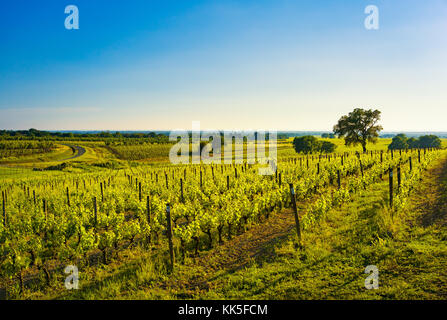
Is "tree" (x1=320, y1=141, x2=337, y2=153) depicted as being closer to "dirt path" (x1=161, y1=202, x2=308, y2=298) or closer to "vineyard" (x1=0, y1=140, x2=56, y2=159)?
"dirt path" (x1=161, y1=202, x2=308, y2=298)

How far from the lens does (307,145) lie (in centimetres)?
6003

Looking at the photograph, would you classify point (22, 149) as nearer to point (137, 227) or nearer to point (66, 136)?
point (66, 136)

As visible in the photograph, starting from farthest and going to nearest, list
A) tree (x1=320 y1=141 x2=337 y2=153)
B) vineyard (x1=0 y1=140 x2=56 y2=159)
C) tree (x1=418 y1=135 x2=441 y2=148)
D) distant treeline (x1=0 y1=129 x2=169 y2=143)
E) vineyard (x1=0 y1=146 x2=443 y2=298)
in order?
distant treeline (x1=0 y1=129 x2=169 y2=143) < tree (x1=418 y1=135 x2=441 y2=148) < vineyard (x1=0 y1=140 x2=56 y2=159) < tree (x1=320 y1=141 x2=337 y2=153) < vineyard (x1=0 y1=146 x2=443 y2=298)

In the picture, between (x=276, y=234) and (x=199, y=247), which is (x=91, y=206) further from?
(x=276, y=234)

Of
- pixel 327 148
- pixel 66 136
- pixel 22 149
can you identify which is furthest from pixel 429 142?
pixel 66 136

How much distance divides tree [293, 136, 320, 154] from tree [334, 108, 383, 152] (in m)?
11.3

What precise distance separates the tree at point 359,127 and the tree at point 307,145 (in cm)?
1133

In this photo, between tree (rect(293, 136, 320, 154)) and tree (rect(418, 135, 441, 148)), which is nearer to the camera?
tree (rect(293, 136, 320, 154))

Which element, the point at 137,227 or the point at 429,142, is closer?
the point at 137,227

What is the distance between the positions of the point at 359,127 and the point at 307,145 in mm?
14308

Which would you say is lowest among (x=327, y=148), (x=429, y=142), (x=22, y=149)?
(x=327, y=148)

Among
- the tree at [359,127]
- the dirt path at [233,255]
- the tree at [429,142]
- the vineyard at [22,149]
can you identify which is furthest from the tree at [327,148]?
the vineyard at [22,149]

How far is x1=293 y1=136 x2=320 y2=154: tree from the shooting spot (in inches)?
2355

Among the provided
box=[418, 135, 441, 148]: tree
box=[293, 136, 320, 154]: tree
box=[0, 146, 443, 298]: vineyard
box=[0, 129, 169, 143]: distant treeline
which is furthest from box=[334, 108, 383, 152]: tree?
box=[0, 129, 169, 143]: distant treeline
